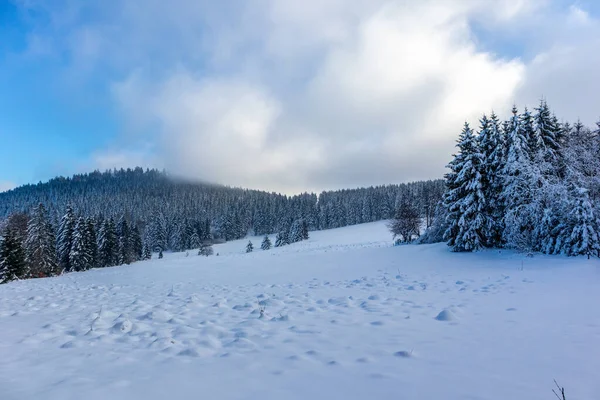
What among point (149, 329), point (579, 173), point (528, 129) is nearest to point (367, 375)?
point (149, 329)

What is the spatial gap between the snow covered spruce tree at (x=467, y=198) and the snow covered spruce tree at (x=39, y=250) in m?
45.8

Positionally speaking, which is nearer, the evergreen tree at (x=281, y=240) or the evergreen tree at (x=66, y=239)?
the evergreen tree at (x=66, y=239)

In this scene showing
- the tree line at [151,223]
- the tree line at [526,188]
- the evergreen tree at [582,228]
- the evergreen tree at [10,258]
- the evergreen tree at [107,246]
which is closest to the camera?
the evergreen tree at [582,228]

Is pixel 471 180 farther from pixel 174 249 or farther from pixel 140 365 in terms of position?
pixel 174 249

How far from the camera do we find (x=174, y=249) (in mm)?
91188

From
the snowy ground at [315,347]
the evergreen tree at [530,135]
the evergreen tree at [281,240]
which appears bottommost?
the evergreen tree at [281,240]

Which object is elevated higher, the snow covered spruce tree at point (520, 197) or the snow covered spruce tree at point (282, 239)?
the snow covered spruce tree at point (520, 197)

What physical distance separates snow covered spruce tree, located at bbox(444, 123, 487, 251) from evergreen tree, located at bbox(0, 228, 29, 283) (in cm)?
3861

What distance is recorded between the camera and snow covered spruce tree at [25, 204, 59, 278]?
37938 millimetres

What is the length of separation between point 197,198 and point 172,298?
154m

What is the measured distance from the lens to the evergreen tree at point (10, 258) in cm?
2953

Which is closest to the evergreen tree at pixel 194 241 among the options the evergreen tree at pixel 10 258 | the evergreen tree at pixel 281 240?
the evergreen tree at pixel 281 240

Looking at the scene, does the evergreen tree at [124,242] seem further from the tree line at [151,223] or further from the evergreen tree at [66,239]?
the evergreen tree at [66,239]

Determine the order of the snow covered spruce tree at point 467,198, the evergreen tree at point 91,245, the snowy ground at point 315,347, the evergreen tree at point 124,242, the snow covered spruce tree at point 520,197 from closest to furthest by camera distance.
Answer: the snowy ground at point 315,347 < the snow covered spruce tree at point 520,197 < the snow covered spruce tree at point 467,198 < the evergreen tree at point 91,245 < the evergreen tree at point 124,242
